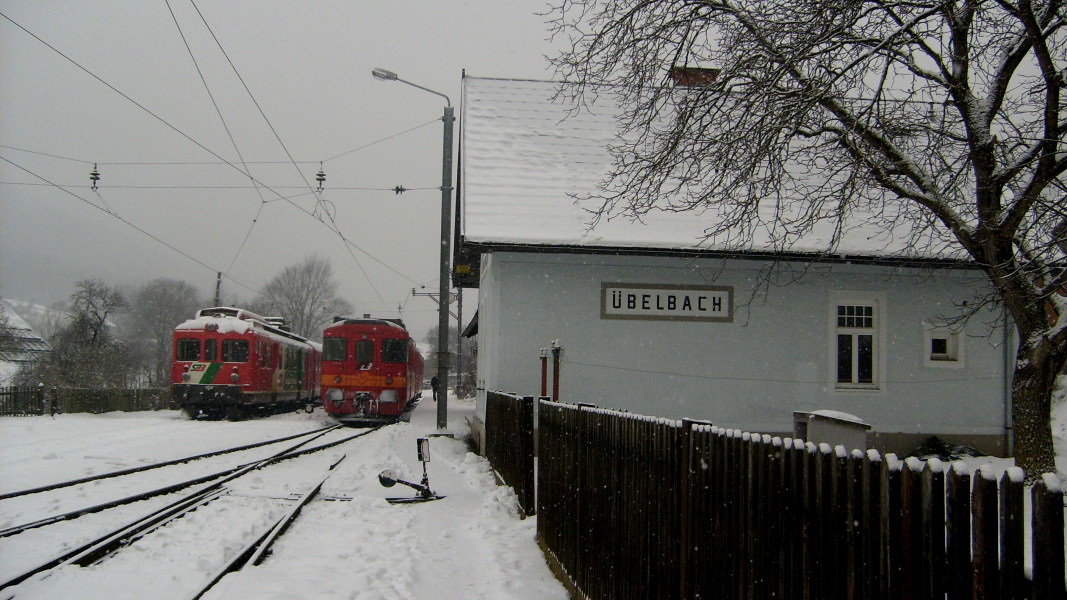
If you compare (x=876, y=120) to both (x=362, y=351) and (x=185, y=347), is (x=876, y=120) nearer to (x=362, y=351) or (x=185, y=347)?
(x=362, y=351)

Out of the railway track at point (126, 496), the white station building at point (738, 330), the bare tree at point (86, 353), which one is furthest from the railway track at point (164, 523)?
the bare tree at point (86, 353)

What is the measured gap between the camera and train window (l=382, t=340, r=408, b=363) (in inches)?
942

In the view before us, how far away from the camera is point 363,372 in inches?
927

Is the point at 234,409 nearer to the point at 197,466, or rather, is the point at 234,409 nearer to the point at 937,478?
the point at 197,466

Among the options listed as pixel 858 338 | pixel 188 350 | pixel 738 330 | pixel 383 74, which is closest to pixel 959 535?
pixel 738 330

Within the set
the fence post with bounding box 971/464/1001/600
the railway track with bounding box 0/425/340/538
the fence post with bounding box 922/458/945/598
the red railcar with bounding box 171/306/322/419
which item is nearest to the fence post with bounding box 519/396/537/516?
the railway track with bounding box 0/425/340/538

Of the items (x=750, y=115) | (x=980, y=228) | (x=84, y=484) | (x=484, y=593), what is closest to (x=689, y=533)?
(x=484, y=593)

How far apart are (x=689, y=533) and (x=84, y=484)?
9.13m

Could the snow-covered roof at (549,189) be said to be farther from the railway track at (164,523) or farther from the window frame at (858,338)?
the railway track at (164,523)

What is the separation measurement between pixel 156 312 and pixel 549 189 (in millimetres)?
77693

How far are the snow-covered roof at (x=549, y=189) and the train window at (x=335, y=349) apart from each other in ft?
32.3

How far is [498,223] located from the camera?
43.4 ft

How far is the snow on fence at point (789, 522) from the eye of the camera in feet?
6.61

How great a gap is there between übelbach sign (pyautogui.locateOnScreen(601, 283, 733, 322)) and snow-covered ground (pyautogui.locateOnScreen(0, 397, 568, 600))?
139 inches
